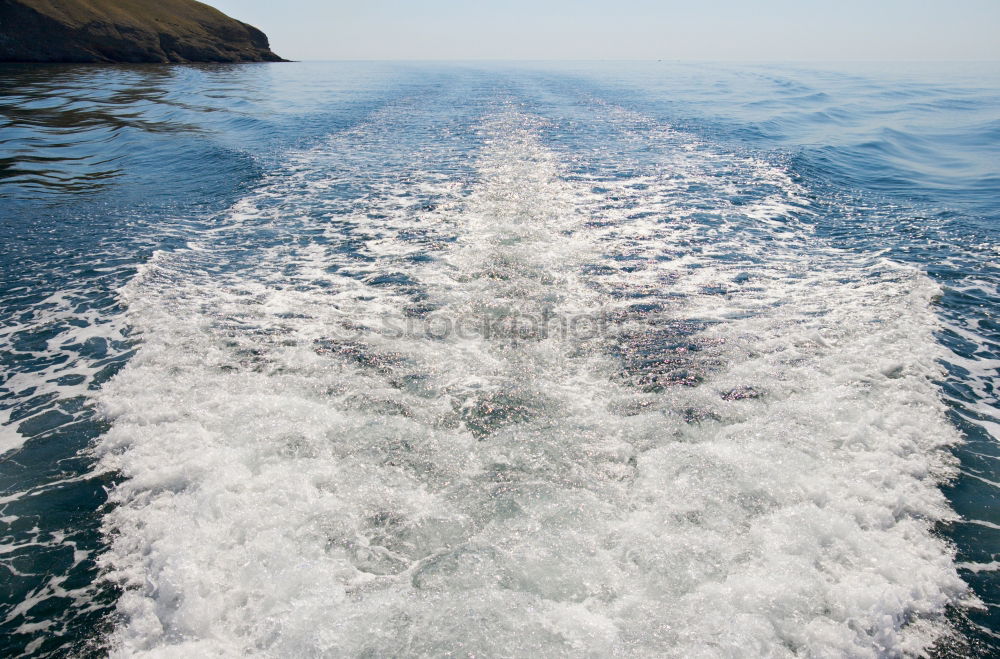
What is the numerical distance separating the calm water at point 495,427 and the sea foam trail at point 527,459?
0.03 metres

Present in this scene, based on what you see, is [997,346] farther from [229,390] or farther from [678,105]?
[678,105]

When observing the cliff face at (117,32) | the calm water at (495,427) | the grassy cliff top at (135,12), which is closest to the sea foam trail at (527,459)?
the calm water at (495,427)

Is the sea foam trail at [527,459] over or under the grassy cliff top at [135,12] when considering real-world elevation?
under

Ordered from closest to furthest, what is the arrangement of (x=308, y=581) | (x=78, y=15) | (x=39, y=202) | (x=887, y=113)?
(x=308, y=581), (x=39, y=202), (x=887, y=113), (x=78, y=15)

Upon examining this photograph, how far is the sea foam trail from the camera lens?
3.49 m

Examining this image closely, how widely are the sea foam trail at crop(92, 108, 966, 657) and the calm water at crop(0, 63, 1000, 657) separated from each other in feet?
0.10

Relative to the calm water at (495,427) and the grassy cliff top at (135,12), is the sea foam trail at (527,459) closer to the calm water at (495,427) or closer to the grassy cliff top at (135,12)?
the calm water at (495,427)

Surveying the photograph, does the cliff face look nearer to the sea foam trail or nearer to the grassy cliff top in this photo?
the grassy cliff top

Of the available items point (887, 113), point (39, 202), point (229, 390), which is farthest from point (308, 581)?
point (887, 113)

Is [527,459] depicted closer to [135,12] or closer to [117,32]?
[117,32]

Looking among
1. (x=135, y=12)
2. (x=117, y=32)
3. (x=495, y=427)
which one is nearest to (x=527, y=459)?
(x=495, y=427)

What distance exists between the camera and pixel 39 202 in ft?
42.2

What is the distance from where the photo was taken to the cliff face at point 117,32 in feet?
166

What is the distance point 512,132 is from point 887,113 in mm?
25557
